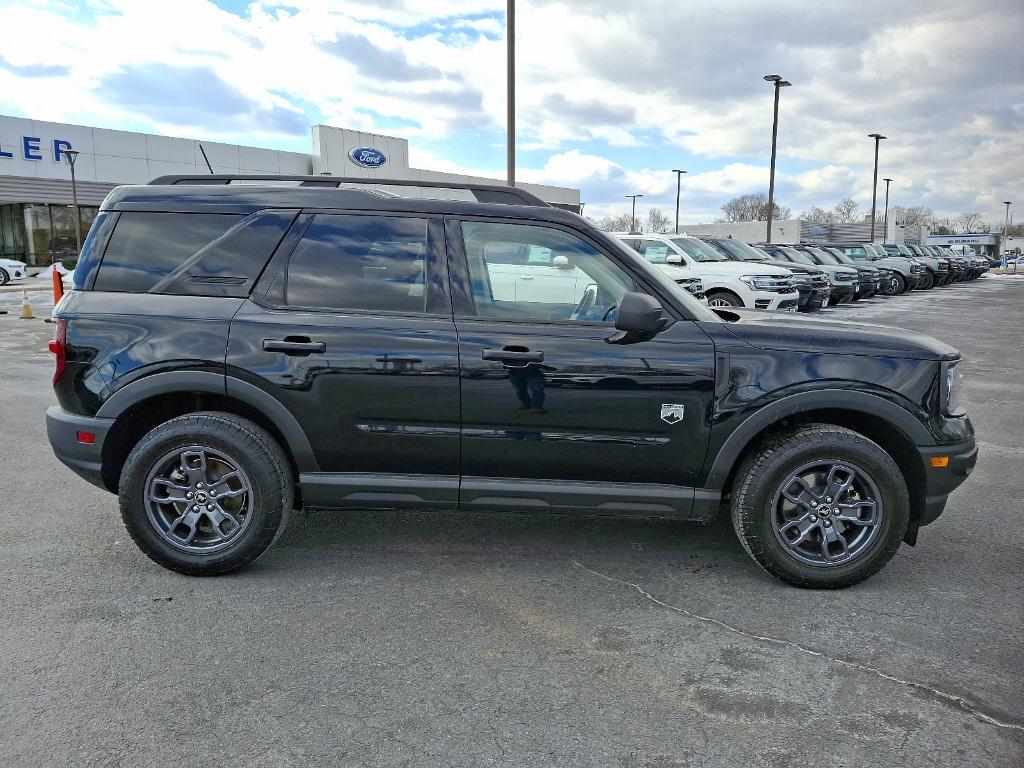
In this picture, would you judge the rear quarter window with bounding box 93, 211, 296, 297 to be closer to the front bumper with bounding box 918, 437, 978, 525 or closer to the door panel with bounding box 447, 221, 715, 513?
the door panel with bounding box 447, 221, 715, 513

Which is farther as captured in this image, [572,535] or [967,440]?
[572,535]

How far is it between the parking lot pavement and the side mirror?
1.25 m

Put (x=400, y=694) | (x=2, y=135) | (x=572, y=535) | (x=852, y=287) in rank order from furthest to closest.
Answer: (x=2, y=135) < (x=852, y=287) < (x=572, y=535) < (x=400, y=694)

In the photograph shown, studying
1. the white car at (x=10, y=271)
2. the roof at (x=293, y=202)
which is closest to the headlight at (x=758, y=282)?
the roof at (x=293, y=202)

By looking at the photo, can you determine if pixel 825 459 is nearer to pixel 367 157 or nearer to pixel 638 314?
pixel 638 314

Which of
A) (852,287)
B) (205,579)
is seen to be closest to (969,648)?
(205,579)

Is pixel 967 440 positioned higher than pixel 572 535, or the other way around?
pixel 967 440

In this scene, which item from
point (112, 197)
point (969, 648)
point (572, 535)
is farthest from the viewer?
point (572, 535)

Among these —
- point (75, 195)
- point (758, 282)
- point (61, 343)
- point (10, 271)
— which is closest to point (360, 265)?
point (61, 343)

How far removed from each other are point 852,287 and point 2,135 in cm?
3566

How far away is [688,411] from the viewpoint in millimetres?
3699

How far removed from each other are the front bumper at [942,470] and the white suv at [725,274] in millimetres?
10655

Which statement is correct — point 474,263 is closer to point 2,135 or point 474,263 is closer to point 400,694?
point 400,694

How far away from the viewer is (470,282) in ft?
12.7
